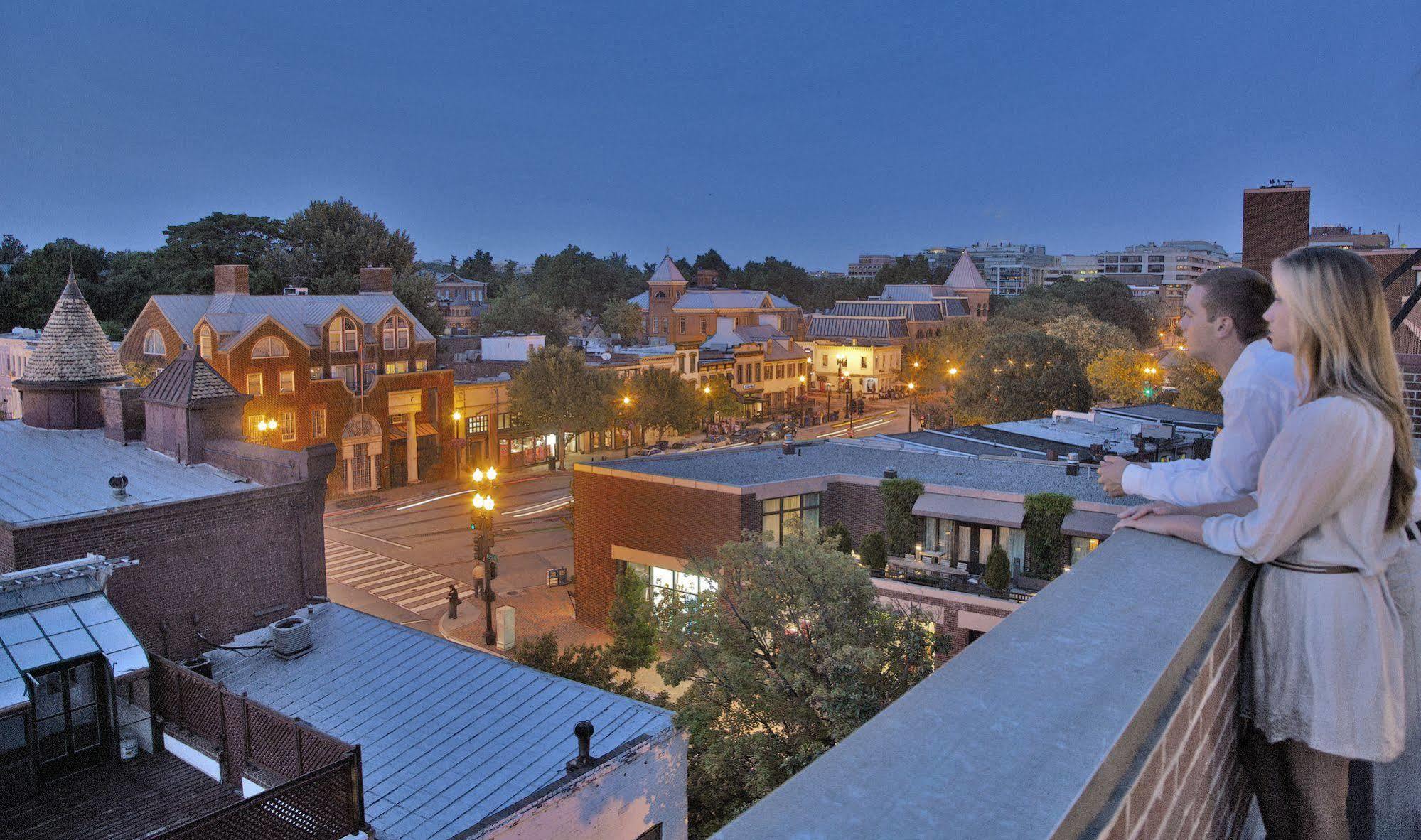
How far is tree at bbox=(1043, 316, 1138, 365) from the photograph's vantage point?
6462 centimetres

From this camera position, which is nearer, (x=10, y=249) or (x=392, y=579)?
(x=392, y=579)

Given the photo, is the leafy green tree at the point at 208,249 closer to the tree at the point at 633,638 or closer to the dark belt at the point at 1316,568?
the tree at the point at 633,638

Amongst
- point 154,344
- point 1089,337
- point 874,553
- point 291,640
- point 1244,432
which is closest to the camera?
point 1244,432

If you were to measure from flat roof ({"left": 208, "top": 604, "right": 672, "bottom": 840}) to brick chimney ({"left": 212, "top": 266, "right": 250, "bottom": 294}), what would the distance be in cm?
3716

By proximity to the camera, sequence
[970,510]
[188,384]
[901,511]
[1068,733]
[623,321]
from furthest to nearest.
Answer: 1. [623,321]
2. [901,511]
3. [970,510]
4. [188,384]
5. [1068,733]

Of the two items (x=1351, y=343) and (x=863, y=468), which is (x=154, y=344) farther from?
(x=1351, y=343)

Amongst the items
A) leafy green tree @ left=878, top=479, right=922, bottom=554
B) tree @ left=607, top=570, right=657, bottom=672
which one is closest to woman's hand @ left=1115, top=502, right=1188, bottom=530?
tree @ left=607, top=570, right=657, bottom=672

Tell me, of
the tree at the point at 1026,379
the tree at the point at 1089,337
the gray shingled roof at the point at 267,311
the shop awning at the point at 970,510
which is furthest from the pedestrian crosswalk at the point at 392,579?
the tree at the point at 1089,337

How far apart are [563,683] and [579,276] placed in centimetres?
12081

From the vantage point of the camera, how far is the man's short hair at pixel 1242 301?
456 centimetres

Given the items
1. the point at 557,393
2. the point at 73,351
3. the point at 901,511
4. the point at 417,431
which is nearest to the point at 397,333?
the point at 417,431

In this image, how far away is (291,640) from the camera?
15453mm

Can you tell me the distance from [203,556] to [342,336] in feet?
111

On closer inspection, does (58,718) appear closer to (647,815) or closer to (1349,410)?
(647,815)
